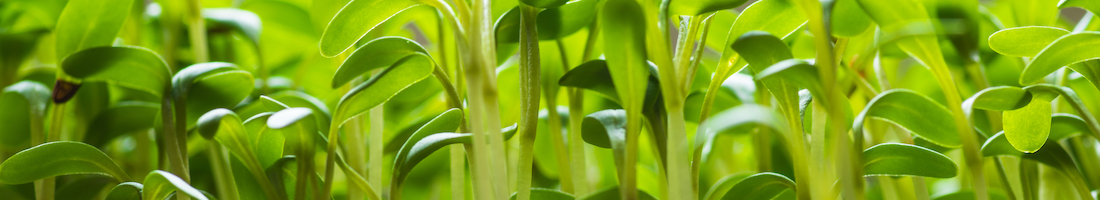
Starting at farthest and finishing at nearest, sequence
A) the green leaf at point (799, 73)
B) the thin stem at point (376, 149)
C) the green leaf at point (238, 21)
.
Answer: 1. the green leaf at point (238, 21)
2. the thin stem at point (376, 149)
3. the green leaf at point (799, 73)

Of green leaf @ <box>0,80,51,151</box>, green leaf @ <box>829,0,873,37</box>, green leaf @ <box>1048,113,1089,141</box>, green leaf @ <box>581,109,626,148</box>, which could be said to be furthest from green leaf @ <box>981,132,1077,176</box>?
green leaf @ <box>0,80,51,151</box>

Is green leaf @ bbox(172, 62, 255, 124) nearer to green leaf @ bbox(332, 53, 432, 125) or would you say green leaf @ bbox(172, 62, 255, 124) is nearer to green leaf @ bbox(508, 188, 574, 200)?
green leaf @ bbox(332, 53, 432, 125)

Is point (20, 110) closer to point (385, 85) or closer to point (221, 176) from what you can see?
point (221, 176)

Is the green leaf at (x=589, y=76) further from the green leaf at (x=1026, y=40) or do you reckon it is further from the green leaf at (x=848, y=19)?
the green leaf at (x=1026, y=40)

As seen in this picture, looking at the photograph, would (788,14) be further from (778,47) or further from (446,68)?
(446,68)

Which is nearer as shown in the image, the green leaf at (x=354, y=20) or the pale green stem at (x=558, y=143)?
the green leaf at (x=354, y=20)

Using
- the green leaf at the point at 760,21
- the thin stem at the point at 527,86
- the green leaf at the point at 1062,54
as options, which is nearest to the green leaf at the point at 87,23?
the thin stem at the point at 527,86

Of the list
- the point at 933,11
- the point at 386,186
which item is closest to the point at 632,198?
the point at 933,11
